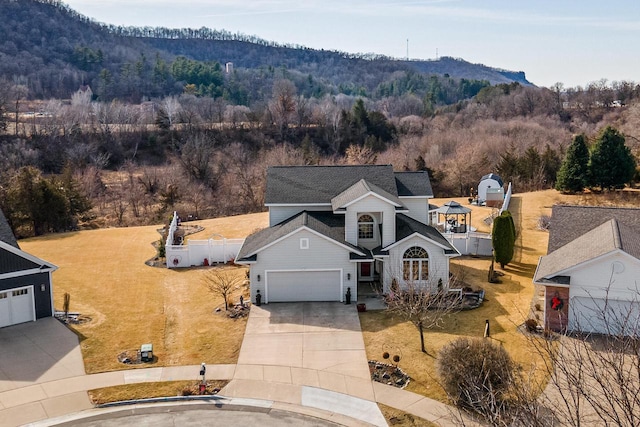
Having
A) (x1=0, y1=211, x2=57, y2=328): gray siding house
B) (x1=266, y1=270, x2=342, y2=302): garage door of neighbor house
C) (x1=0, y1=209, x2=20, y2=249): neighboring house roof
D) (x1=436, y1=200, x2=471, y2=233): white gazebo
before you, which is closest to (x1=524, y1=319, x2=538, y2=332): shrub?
(x1=266, y1=270, x2=342, y2=302): garage door of neighbor house

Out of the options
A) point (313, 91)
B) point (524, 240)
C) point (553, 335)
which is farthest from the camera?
point (313, 91)

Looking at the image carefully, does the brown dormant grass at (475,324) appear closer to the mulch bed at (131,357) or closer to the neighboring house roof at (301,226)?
the neighboring house roof at (301,226)

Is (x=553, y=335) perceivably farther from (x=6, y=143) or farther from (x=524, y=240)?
(x=6, y=143)

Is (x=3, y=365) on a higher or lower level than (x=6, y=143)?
lower

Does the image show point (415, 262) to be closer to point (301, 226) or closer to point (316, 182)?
point (301, 226)

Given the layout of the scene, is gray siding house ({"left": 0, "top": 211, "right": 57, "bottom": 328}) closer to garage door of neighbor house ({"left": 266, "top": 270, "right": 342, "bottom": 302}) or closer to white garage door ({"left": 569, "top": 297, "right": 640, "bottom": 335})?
garage door of neighbor house ({"left": 266, "top": 270, "right": 342, "bottom": 302})

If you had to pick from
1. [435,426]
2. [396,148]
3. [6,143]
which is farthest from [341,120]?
[435,426]

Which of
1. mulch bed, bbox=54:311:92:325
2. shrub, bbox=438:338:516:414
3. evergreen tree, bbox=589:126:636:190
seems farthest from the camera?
evergreen tree, bbox=589:126:636:190

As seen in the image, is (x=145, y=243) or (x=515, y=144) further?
(x=515, y=144)
